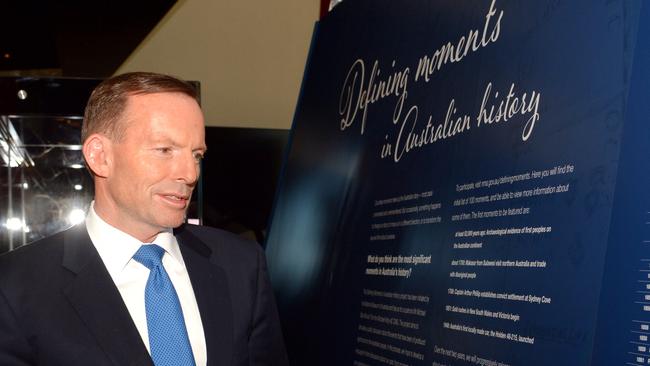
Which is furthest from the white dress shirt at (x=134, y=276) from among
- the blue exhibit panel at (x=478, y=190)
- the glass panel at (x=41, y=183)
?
the glass panel at (x=41, y=183)

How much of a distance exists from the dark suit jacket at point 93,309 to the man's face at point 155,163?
126 millimetres

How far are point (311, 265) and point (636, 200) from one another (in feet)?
6.67

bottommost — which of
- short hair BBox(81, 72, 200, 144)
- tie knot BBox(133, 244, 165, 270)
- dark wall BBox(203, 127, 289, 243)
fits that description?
tie knot BBox(133, 244, 165, 270)

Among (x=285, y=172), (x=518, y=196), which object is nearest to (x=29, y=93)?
(x=285, y=172)

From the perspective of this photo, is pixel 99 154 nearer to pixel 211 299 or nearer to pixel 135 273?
pixel 135 273

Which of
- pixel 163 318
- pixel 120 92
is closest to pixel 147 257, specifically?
pixel 163 318

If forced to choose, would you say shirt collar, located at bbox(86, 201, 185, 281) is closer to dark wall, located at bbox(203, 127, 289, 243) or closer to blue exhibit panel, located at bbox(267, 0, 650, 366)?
blue exhibit panel, located at bbox(267, 0, 650, 366)

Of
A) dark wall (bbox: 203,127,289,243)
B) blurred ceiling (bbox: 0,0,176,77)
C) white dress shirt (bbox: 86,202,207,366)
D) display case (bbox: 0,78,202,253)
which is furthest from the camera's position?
dark wall (bbox: 203,127,289,243)

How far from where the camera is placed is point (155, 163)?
1991 mm

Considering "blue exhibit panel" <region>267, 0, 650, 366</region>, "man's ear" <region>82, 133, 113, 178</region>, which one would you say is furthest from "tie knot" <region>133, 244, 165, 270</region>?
"blue exhibit panel" <region>267, 0, 650, 366</region>

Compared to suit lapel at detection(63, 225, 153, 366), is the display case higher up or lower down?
higher up

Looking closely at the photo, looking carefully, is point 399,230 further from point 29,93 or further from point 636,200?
point 29,93

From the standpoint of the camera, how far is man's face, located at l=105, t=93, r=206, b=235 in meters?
1.98

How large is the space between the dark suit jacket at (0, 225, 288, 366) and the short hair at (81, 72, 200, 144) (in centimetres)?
24
